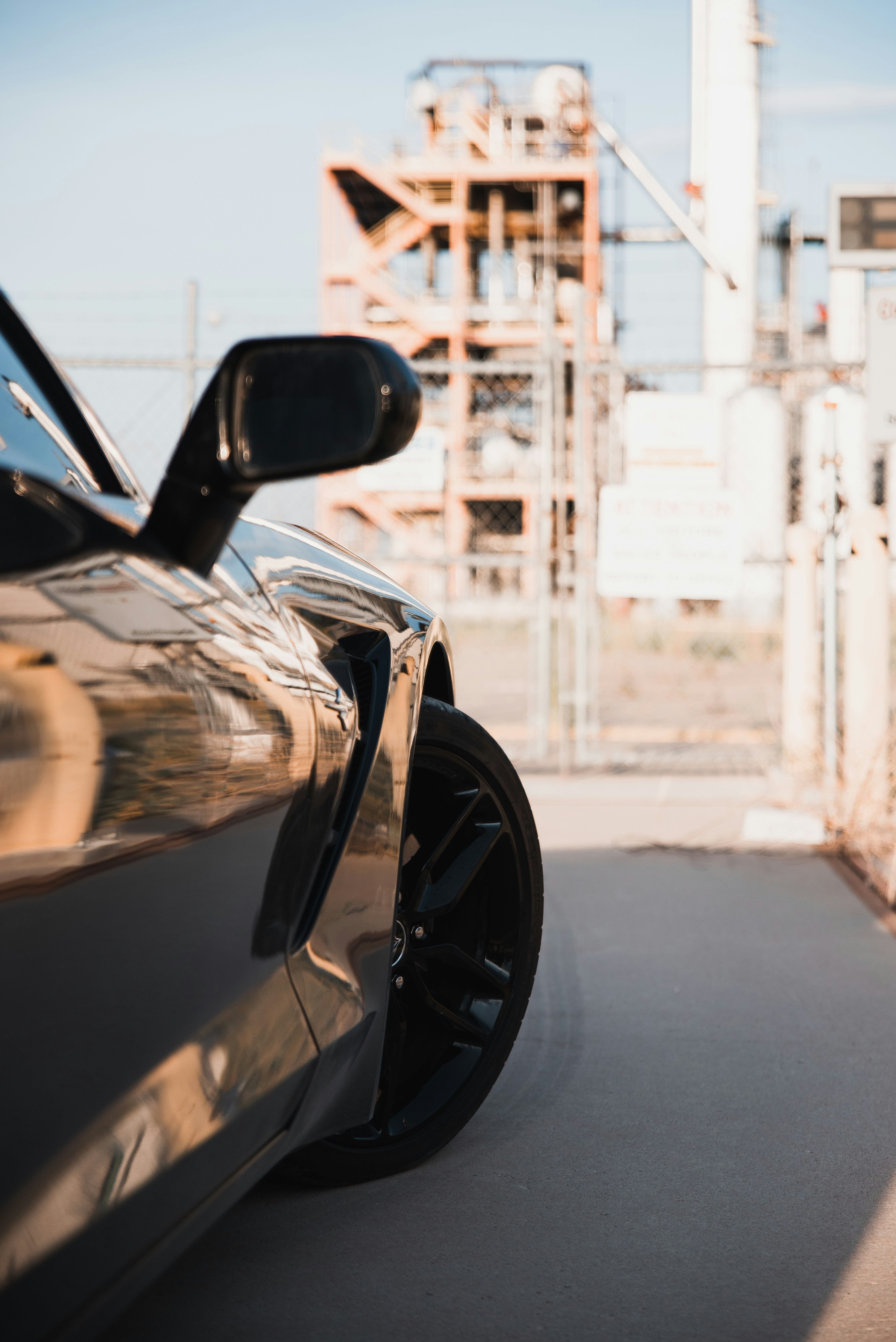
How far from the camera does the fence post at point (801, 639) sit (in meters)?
7.00

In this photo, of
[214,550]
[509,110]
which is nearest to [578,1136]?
[214,550]

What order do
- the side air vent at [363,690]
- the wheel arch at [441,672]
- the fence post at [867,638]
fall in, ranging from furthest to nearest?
the fence post at [867,638] → the wheel arch at [441,672] → the side air vent at [363,690]

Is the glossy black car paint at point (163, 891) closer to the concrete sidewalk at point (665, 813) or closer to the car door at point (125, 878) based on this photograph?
the car door at point (125, 878)

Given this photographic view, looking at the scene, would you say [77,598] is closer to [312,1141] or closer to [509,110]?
[312,1141]

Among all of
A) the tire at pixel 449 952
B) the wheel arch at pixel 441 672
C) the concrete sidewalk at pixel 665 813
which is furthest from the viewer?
the concrete sidewalk at pixel 665 813

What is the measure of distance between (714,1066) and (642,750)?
6.67 m

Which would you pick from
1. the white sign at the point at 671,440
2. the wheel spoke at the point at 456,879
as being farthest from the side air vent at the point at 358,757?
the white sign at the point at 671,440

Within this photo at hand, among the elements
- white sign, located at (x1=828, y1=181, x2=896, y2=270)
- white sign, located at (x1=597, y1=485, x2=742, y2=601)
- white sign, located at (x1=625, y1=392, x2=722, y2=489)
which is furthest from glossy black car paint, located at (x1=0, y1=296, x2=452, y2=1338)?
white sign, located at (x1=625, y1=392, x2=722, y2=489)

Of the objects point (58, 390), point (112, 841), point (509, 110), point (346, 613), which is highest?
point (509, 110)

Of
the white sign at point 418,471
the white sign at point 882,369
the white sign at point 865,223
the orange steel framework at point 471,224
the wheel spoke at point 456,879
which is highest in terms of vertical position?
the orange steel framework at point 471,224

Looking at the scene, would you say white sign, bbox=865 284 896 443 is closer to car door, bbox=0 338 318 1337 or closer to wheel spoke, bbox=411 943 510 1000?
wheel spoke, bbox=411 943 510 1000

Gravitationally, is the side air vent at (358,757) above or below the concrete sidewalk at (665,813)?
above

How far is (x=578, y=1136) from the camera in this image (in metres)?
2.67

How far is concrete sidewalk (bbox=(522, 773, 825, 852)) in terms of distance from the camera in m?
6.02
